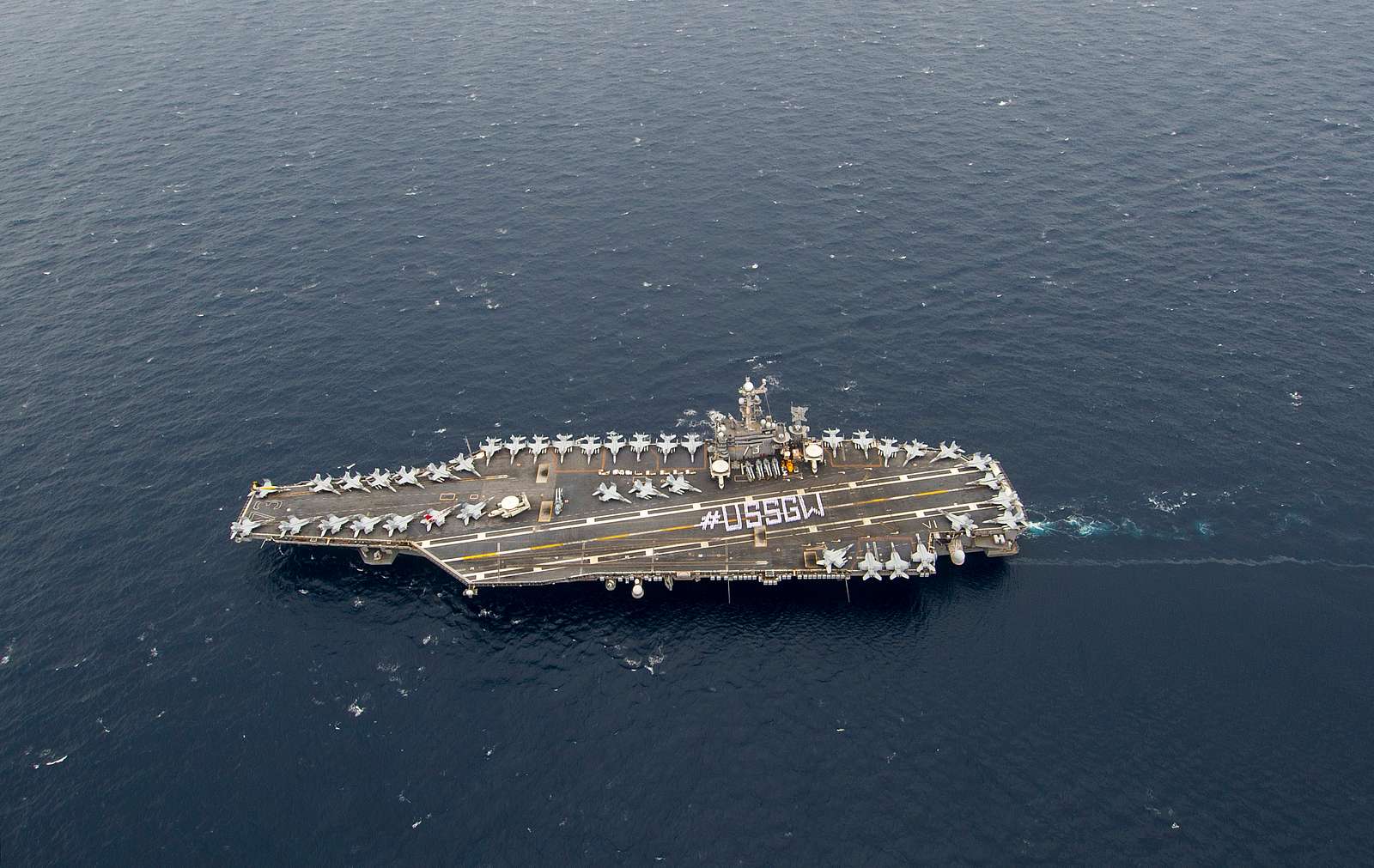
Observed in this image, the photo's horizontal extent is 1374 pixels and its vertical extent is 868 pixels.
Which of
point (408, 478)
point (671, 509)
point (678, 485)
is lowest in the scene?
point (671, 509)

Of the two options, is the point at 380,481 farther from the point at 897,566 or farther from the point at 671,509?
the point at 897,566

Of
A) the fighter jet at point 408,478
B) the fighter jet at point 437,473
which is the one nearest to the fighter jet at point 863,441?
the fighter jet at point 437,473

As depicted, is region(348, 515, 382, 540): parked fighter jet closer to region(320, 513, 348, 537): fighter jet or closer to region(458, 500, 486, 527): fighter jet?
region(320, 513, 348, 537): fighter jet

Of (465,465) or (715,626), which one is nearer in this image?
(715,626)

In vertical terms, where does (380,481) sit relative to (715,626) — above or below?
above

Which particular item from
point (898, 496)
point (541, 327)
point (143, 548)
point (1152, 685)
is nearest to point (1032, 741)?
point (1152, 685)

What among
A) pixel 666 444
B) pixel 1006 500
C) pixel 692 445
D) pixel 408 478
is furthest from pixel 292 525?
pixel 1006 500

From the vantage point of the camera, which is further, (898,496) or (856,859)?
(898,496)

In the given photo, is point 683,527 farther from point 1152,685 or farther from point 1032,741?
point 1152,685
